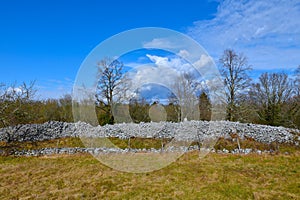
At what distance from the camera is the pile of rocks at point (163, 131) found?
40.5 ft

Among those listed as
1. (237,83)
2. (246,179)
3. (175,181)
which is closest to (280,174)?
(246,179)

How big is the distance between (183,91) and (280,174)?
4198mm

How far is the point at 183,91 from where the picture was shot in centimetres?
800

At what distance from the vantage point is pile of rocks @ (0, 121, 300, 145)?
12.3 m

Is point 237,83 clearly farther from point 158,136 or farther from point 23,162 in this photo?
point 23,162

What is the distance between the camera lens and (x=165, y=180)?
6.53m

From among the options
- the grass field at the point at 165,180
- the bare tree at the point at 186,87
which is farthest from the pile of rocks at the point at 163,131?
the bare tree at the point at 186,87

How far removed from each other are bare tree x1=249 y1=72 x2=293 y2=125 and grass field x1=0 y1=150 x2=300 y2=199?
13718 millimetres

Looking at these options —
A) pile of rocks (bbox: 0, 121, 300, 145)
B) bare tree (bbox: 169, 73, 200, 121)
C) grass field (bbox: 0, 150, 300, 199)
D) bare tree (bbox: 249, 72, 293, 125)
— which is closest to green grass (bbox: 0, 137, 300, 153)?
pile of rocks (bbox: 0, 121, 300, 145)

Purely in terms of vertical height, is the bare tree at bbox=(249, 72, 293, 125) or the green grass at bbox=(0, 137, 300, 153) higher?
the bare tree at bbox=(249, 72, 293, 125)

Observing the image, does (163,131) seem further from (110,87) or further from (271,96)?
(271,96)

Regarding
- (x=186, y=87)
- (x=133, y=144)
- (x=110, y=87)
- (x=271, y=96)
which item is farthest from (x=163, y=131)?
(x=271, y=96)

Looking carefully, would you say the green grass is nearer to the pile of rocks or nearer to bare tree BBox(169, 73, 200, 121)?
the pile of rocks

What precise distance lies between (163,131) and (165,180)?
6.94m
